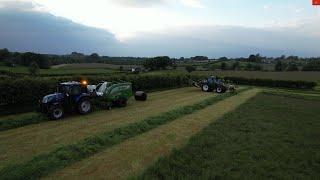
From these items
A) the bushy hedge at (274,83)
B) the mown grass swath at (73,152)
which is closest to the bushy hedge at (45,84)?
the mown grass swath at (73,152)

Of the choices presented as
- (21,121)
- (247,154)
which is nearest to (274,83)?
(21,121)

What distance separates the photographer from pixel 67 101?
21922 mm

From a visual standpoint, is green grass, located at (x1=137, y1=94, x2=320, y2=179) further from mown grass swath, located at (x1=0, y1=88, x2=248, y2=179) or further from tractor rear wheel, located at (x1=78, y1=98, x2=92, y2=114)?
tractor rear wheel, located at (x1=78, y1=98, x2=92, y2=114)

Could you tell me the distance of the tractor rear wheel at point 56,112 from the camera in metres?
20.6

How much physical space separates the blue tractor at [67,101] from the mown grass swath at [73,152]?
164 inches

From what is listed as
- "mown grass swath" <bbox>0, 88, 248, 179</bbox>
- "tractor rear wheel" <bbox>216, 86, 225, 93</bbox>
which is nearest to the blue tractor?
"mown grass swath" <bbox>0, 88, 248, 179</bbox>

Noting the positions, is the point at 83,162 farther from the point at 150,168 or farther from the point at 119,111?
the point at 119,111

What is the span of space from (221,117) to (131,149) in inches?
381

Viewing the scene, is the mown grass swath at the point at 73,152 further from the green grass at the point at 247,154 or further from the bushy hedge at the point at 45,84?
the bushy hedge at the point at 45,84

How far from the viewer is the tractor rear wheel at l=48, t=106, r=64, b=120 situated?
67.5 feet

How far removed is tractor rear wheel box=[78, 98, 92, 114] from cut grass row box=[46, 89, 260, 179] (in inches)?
200

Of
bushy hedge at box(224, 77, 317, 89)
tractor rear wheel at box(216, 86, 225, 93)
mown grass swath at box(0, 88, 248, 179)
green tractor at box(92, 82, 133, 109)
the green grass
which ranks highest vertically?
green tractor at box(92, 82, 133, 109)

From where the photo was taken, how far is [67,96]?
2189 cm

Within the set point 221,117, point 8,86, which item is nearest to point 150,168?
point 221,117
